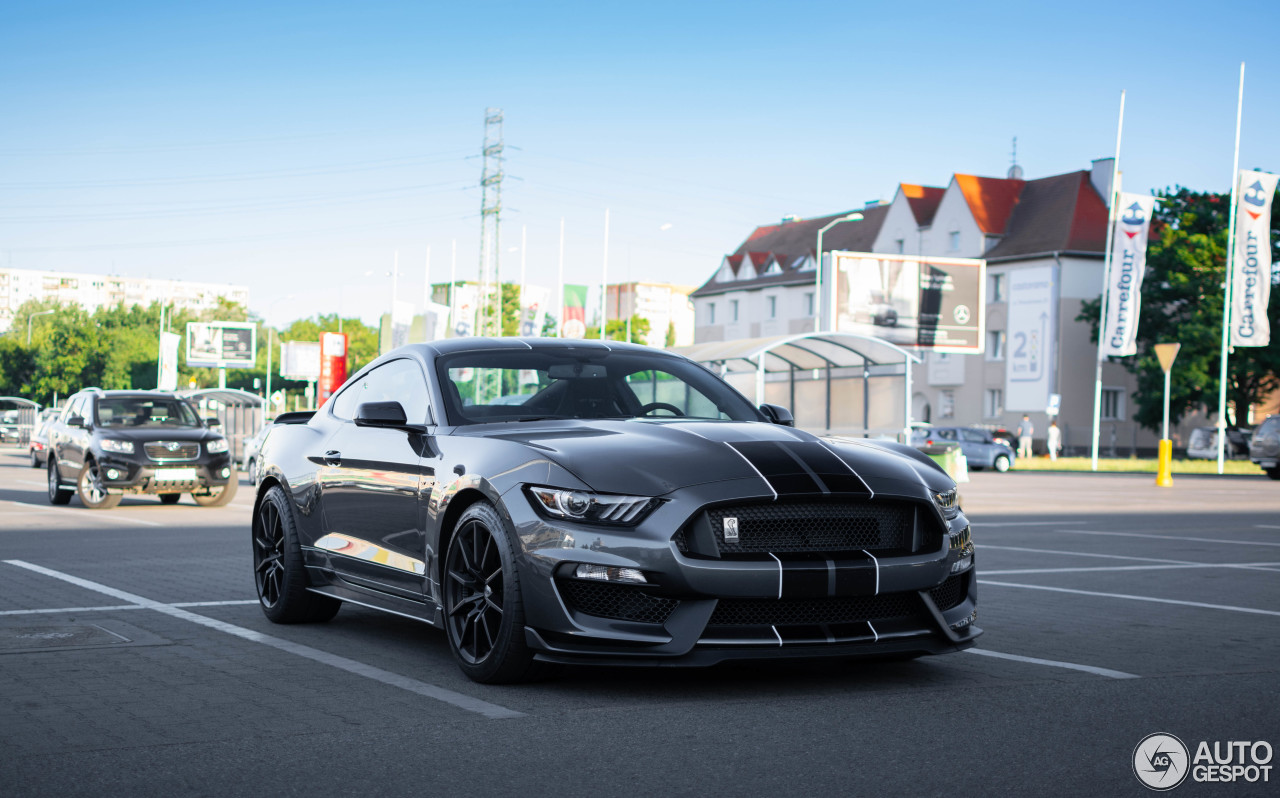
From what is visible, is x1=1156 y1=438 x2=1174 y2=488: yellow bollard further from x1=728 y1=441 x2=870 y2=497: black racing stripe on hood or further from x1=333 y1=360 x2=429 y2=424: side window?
x1=728 y1=441 x2=870 y2=497: black racing stripe on hood

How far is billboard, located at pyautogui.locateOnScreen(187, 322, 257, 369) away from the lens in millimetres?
88375

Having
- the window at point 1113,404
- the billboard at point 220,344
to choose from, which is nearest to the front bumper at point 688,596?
the window at point 1113,404

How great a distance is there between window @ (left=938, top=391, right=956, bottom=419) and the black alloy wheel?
56.6m

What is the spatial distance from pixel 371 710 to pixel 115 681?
4.57ft

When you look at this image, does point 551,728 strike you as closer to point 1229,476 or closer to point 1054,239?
point 1229,476

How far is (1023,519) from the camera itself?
19.9 m

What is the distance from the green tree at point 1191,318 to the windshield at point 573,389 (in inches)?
2178

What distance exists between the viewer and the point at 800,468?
5.81 meters

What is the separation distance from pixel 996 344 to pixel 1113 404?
629 cm

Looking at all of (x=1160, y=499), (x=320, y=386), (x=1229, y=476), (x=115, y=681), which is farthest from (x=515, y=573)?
(x=320, y=386)

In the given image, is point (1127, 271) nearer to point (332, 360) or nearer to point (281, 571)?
point (332, 360)

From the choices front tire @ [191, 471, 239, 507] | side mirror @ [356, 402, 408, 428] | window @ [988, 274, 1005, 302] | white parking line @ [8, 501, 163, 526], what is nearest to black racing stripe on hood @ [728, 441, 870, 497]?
side mirror @ [356, 402, 408, 428]

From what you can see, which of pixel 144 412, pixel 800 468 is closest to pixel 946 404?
pixel 144 412

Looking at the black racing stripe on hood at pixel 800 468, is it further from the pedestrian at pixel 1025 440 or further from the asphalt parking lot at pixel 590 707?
the pedestrian at pixel 1025 440
